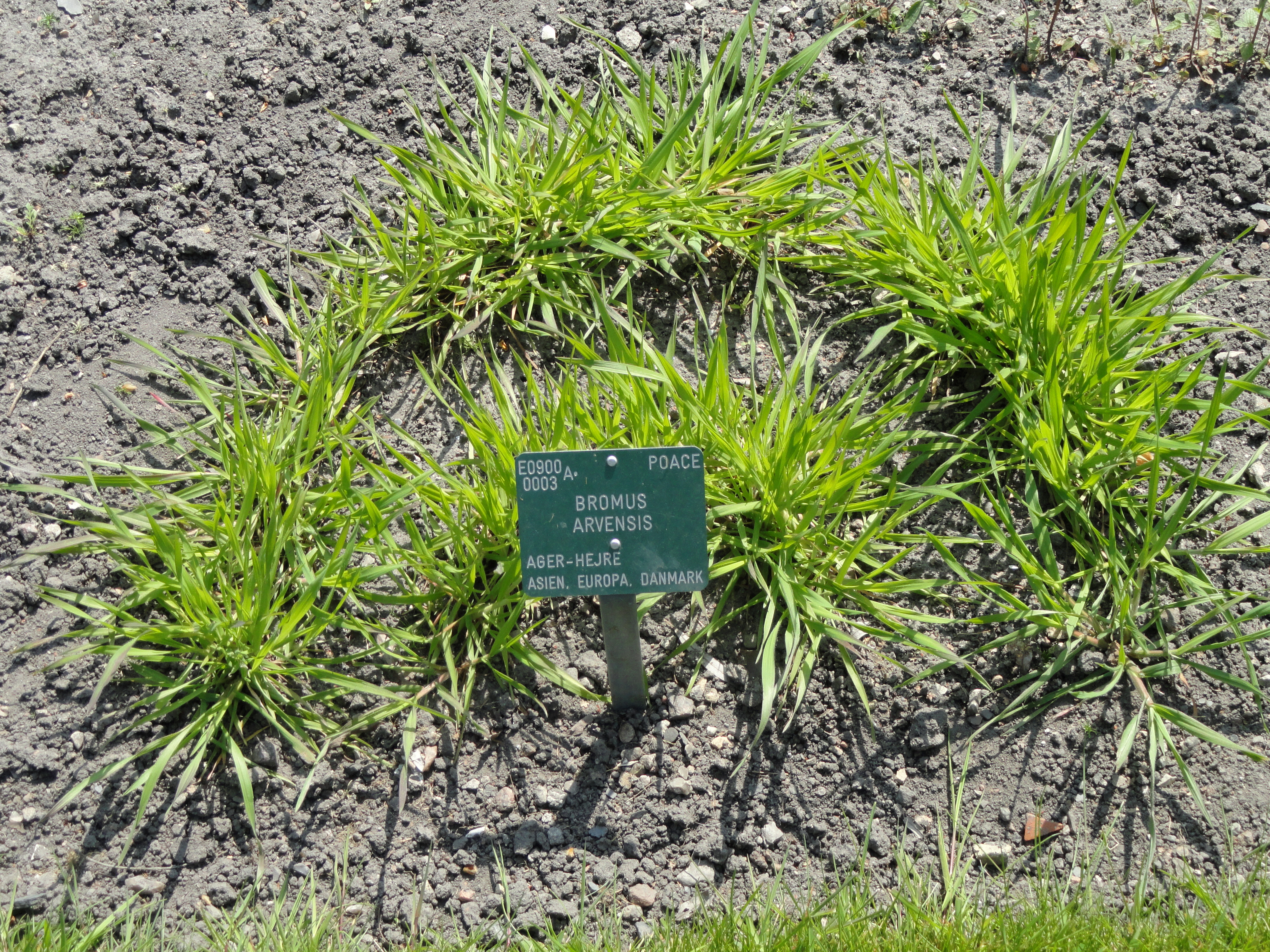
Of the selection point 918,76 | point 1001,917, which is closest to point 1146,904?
point 1001,917

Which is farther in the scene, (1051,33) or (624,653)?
(1051,33)

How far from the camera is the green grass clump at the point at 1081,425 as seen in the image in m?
1.96

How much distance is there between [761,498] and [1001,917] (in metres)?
0.86

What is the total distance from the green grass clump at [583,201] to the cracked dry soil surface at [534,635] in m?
0.20

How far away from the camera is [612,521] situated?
5.45 ft

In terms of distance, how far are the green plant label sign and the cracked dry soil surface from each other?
1.35 ft

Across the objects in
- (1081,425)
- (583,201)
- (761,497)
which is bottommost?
(761,497)

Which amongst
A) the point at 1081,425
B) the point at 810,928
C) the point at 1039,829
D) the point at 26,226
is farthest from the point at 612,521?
the point at 26,226

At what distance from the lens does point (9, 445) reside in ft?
7.66

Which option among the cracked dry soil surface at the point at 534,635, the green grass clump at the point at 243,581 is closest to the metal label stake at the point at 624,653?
the cracked dry soil surface at the point at 534,635

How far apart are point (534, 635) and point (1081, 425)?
1.26m

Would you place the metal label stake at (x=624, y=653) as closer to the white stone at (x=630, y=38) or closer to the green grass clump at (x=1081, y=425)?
the green grass clump at (x=1081, y=425)

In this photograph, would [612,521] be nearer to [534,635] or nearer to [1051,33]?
[534,635]

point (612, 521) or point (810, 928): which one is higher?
point (612, 521)
